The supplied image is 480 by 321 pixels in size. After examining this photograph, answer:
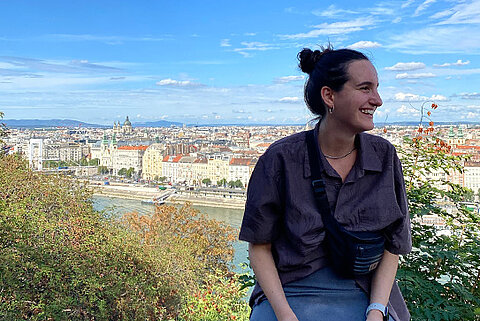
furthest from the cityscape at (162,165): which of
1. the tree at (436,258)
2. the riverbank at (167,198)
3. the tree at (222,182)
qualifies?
the tree at (436,258)

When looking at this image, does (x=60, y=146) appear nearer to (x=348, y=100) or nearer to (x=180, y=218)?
(x=180, y=218)

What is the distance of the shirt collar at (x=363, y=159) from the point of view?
1.91ft

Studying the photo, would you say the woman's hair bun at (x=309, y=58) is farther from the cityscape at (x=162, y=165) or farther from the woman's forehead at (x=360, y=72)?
the cityscape at (x=162, y=165)

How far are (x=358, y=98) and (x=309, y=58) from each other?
0.31 feet

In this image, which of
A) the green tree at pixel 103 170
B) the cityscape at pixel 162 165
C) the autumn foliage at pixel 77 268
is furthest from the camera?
the green tree at pixel 103 170

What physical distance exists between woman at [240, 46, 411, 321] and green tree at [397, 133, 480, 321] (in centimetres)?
44

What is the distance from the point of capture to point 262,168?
585mm

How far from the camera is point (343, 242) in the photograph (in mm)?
565

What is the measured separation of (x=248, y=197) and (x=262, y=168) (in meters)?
0.04

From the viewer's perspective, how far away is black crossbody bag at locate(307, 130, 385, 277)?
0.56 m

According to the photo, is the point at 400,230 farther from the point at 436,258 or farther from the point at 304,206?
the point at 436,258

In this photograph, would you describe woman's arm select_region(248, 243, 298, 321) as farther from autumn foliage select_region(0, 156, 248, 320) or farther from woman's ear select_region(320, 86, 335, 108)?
autumn foliage select_region(0, 156, 248, 320)

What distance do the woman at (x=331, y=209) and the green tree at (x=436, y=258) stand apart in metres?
0.44

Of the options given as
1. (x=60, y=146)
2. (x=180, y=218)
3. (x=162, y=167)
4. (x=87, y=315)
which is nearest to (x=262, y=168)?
(x=87, y=315)
